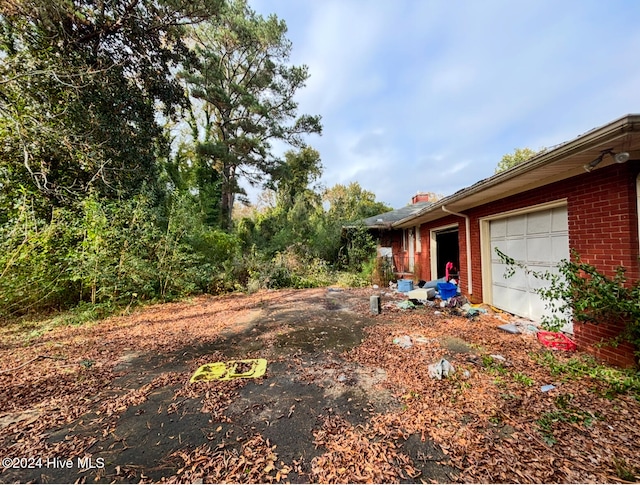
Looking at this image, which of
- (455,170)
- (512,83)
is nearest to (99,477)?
(512,83)

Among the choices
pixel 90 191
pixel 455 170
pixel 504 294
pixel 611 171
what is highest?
pixel 455 170

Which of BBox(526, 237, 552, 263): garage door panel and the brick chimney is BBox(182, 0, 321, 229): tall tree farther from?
BBox(526, 237, 552, 263): garage door panel

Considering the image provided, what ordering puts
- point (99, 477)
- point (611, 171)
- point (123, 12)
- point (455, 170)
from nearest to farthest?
point (99, 477), point (611, 171), point (123, 12), point (455, 170)

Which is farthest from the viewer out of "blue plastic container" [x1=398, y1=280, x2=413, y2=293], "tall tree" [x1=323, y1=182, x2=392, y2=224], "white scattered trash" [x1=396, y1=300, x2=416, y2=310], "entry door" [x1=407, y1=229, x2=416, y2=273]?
"tall tree" [x1=323, y1=182, x2=392, y2=224]

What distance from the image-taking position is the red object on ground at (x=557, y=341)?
366 cm

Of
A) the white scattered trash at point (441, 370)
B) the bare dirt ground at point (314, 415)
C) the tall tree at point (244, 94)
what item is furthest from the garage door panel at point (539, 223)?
the tall tree at point (244, 94)

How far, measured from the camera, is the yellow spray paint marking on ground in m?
3.11

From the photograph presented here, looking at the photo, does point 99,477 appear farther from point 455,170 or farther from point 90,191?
point 455,170

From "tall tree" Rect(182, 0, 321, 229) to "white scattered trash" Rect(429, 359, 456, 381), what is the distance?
39.6 feet

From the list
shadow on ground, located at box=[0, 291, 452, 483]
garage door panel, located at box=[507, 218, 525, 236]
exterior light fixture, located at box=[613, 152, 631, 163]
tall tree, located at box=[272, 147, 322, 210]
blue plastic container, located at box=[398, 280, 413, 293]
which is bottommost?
shadow on ground, located at box=[0, 291, 452, 483]

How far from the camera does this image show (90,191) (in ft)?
20.1

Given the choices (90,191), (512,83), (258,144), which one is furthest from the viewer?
(258,144)

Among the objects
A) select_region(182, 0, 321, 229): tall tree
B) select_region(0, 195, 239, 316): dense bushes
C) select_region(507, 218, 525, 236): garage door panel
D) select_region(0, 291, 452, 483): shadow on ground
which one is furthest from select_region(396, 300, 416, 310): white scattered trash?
select_region(182, 0, 321, 229): tall tree

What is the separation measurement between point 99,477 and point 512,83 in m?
10.7
